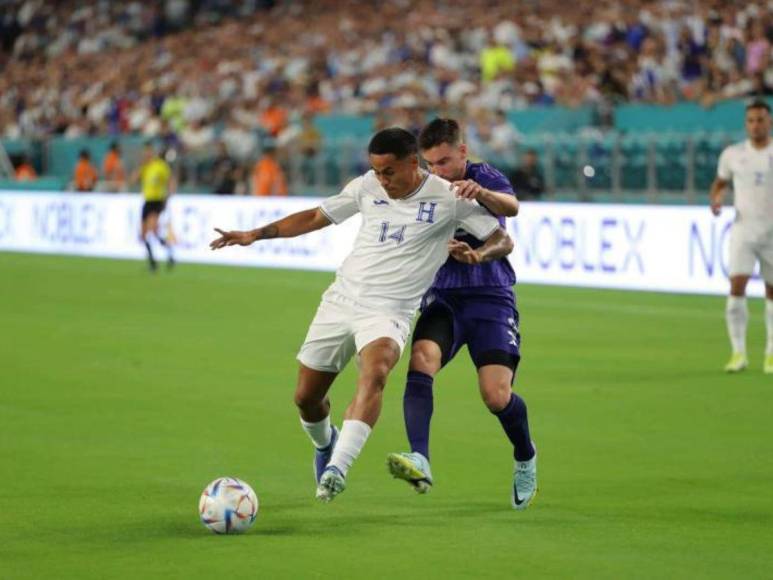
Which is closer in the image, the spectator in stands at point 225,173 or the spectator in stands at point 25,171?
the spectator in stands at point 225,173

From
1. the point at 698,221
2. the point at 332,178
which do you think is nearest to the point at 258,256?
the point at 332,178

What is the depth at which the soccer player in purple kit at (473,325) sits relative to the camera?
27.9ft

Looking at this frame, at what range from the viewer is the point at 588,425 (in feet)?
38.8

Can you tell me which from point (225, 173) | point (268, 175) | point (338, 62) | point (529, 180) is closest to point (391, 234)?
point (529, 180)

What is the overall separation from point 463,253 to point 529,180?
705 inches

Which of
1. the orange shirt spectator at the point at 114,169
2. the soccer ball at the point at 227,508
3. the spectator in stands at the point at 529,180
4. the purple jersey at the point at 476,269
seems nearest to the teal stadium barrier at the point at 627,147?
the spectator in stands at the point at 529,180

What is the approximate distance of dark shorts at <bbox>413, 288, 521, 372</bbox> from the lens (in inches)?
343

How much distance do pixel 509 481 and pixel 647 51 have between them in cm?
1732

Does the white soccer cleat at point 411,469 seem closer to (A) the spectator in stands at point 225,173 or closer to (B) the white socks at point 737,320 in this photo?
(B) the white socks at point 737,320

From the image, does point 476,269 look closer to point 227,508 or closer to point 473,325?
point 473,325

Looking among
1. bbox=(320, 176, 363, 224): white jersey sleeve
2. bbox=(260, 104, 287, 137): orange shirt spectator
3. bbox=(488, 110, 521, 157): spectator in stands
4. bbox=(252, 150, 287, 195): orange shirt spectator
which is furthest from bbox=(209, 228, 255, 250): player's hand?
bbox=(260, 104, 287, 137): orange shirt spectator

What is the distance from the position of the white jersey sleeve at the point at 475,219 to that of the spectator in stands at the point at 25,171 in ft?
96.9

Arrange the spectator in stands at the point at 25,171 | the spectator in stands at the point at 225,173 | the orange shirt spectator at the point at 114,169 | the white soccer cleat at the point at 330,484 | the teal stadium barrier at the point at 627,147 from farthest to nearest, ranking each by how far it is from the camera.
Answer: the spectator in stands at the point at 25,171 → the orange shirt spectator at the point at 114,169 → the spectator in stands at the point at 225,173 → the teal stadium barrier at the point at 627,147 → the white soccer cleat at the point at 330,484

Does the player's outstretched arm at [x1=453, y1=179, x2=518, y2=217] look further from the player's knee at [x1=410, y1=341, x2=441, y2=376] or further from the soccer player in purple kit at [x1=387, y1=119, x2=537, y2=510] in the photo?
the player's knee at [x1=410, y1=341, x2=441, y2=376]
